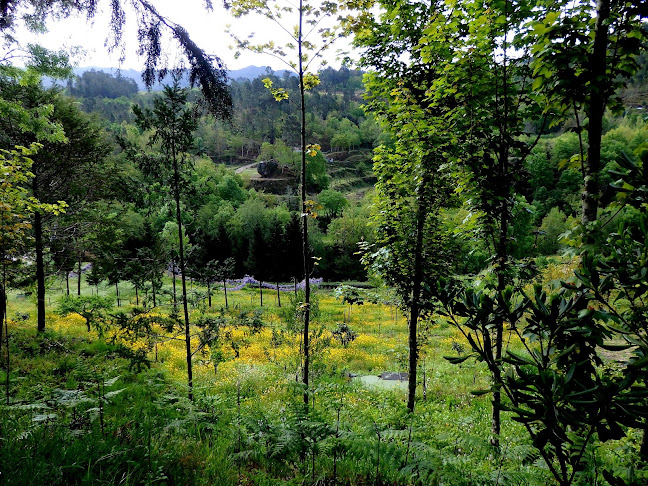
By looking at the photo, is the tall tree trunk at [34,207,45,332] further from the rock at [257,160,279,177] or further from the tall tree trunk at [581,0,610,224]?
the rock at [257,160,279,177]

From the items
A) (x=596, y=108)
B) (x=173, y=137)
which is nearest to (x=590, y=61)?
(x=596, y=108)

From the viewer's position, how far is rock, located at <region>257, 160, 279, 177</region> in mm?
85688

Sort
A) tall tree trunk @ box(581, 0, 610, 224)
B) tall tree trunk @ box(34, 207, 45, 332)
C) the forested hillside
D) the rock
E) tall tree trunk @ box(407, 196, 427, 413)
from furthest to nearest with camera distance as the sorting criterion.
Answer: the rock
tall tree trunk @ box(34, 207, 45, 332)
tall tree trunk @ box(407, 196, 427, 413)
tall tree trunk @ box(581, 0, 610, 224)
the forested hillside

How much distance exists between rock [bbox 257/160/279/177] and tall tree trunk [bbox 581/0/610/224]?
8719 cm

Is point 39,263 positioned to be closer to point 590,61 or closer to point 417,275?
point 417,275

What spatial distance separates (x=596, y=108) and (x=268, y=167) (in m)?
87.8

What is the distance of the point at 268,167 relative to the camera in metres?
86.1

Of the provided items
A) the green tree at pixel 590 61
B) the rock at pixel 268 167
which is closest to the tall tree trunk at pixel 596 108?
the green tree at pixel 590 61

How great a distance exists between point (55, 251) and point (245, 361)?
8.99 metres

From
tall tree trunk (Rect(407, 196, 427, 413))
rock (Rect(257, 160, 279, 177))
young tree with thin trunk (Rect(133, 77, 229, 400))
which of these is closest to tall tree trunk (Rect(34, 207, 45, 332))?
young tree with thin trunk (Rect(133, 77, 229, 400))

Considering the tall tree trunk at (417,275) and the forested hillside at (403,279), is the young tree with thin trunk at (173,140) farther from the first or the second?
the tall tree trunk at (417,275)

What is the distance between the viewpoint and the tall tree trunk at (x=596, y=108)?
6.13 ft

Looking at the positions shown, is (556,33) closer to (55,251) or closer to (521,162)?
(521,162)

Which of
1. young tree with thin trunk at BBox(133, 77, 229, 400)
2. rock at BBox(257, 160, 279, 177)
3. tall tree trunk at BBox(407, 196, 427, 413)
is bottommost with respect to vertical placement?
tall tree trunk at BBox(407, 196, 427, 413)
